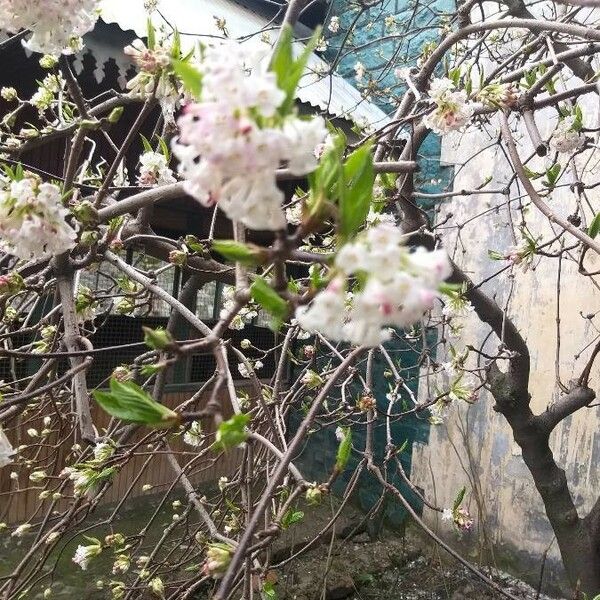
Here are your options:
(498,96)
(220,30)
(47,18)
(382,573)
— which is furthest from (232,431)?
(382,573)

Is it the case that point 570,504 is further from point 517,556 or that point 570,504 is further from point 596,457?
point 517,556

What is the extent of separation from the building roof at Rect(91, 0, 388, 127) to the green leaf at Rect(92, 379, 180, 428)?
58.4 inches

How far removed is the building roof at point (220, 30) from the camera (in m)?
2.45

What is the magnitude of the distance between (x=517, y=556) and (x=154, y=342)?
3653mm

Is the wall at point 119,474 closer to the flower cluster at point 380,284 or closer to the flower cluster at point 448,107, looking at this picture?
the flower cluster at point 448,107

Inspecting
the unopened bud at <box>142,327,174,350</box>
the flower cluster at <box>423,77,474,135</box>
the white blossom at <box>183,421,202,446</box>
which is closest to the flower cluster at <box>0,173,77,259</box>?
the unopened bud at <box>142,327,174,350</box>

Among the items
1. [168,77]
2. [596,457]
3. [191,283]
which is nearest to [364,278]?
[168,77]

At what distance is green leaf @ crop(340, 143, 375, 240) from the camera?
0.51 metres

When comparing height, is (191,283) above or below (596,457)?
above

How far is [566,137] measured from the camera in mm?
1662

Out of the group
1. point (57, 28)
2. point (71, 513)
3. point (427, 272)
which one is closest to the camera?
point (427, 272)

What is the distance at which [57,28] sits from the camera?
3.14 feet

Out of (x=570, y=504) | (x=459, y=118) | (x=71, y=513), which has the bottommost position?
(x=71, y=513)

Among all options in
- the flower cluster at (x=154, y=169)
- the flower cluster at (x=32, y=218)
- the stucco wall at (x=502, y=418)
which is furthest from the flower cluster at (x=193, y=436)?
the stucco wall at (x=502, y=418)
